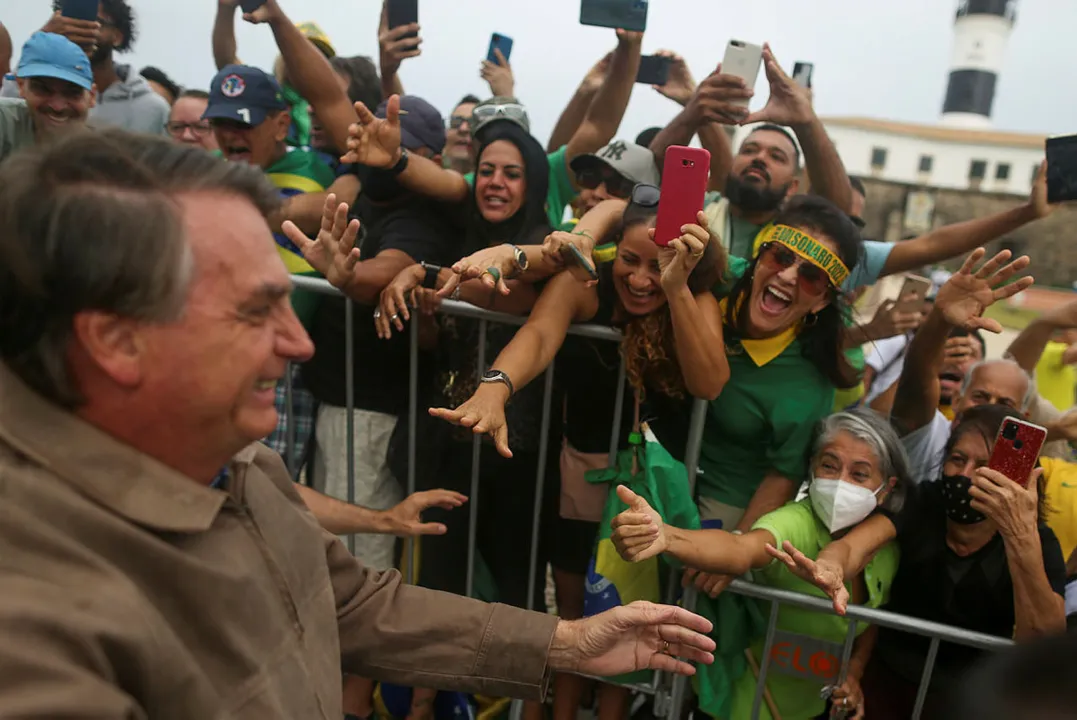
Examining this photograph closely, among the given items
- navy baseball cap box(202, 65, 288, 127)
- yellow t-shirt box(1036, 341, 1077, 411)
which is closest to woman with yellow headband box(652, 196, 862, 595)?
navy baseball cap box(202, 65, 288, 127)

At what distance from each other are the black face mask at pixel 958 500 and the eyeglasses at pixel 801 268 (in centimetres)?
77

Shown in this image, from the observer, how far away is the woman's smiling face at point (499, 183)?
303 cm

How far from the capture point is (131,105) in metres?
4.66

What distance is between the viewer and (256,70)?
3449mm

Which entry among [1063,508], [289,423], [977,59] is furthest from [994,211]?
[289,423]

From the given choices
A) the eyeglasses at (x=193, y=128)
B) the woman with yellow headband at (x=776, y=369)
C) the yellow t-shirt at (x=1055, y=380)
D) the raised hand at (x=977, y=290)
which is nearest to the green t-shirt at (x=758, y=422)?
the woman with yellow headband at (x=776, y=369)

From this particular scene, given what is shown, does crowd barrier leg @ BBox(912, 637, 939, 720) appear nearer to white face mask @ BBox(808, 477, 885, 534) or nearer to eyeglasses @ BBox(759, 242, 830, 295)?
white face mask @ BBox(808, 477, 885, 534)

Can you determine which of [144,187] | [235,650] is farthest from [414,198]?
[235,650]

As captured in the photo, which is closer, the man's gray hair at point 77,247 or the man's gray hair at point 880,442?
the man's gray hair at point 77,247

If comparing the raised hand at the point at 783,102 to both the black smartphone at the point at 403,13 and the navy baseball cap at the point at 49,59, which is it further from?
the navy baseball cap at the point at 49,59

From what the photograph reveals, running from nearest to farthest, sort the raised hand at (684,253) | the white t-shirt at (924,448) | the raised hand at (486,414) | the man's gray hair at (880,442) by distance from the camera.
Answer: the raised hand at (486,414)
the raised hand at (684,253)
the man's gray hair at (880,442)
the white t-shirt at (924,448)

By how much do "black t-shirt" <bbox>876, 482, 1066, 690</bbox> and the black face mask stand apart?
36 millimetres

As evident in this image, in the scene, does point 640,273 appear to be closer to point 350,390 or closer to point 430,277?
point 430,277

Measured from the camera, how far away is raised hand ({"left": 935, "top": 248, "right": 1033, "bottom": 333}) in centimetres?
254
